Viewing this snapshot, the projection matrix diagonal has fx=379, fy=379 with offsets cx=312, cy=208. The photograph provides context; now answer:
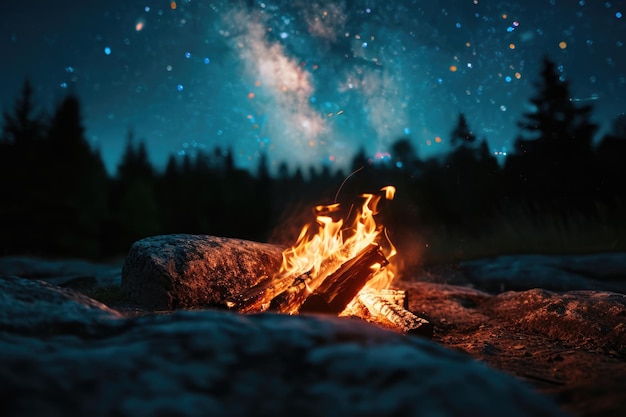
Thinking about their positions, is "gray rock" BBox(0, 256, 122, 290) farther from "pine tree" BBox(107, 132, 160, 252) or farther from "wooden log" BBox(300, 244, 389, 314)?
"pine tree" BBox(107, 132, 160, 252)

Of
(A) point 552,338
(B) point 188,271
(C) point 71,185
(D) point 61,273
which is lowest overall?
(A) point 552,338

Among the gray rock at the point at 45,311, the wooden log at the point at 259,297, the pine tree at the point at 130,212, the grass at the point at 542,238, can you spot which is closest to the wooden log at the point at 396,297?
the wooden log at the point at 259,297

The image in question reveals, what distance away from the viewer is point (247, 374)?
116 cm

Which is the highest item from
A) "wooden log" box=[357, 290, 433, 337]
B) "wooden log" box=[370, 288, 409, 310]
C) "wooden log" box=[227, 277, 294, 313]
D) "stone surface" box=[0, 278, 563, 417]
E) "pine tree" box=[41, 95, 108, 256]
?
"pine tree" box=[41, 95, 108, 256]

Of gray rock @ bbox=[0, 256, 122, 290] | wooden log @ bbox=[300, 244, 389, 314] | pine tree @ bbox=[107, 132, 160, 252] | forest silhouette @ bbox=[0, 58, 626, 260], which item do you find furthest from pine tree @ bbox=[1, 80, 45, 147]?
wooden log @ bbox=[300, 244, 389, 314]

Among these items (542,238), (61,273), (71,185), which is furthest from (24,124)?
(542,238)

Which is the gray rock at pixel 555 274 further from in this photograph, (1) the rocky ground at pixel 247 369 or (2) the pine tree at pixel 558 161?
(2) the pine tree at pixel 558 161

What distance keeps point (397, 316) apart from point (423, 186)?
20.2 meters

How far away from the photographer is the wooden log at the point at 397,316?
334cm

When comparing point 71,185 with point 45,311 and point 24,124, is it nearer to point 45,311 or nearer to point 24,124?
point 24,124

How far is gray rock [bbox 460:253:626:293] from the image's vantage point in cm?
636

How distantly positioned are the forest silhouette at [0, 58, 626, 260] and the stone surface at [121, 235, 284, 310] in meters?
8.01

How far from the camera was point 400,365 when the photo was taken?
1.14 meters

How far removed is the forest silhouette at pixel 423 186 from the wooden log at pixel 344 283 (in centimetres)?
736
